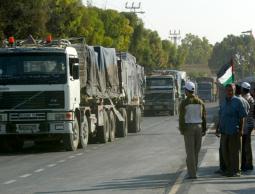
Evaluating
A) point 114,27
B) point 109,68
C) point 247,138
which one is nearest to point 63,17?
point 109,68

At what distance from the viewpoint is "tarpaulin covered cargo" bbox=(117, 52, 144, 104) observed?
1298 inches

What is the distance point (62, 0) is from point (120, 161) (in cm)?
3363

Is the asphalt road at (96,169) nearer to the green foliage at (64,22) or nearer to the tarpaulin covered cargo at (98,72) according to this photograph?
the tarpaulin covered cargo at (98,72)

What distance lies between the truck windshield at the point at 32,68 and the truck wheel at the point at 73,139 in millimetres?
1589

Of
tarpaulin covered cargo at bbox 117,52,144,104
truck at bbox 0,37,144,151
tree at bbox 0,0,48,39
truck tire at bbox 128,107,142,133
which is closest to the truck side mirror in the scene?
truck at bbox 0,37,144,151

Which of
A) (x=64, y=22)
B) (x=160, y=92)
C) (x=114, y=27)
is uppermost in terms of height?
(x=114, y=27)

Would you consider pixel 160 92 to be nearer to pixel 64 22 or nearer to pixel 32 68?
pixel 64 22

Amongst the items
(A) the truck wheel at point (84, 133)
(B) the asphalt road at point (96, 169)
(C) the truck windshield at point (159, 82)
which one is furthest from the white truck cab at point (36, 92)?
(C) the truck windshield at point (159, 82)

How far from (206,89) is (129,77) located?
2771 inches

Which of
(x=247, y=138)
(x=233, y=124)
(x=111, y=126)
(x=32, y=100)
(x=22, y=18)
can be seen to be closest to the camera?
(x=233, y=124)

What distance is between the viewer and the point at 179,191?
1407cm

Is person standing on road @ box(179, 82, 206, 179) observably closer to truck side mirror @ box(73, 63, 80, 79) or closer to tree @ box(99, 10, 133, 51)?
truck side mirror @ box(73, 63, 80, 79)

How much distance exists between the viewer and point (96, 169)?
18562 mm

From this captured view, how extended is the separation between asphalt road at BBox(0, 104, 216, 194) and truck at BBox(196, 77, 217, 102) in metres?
75.3
